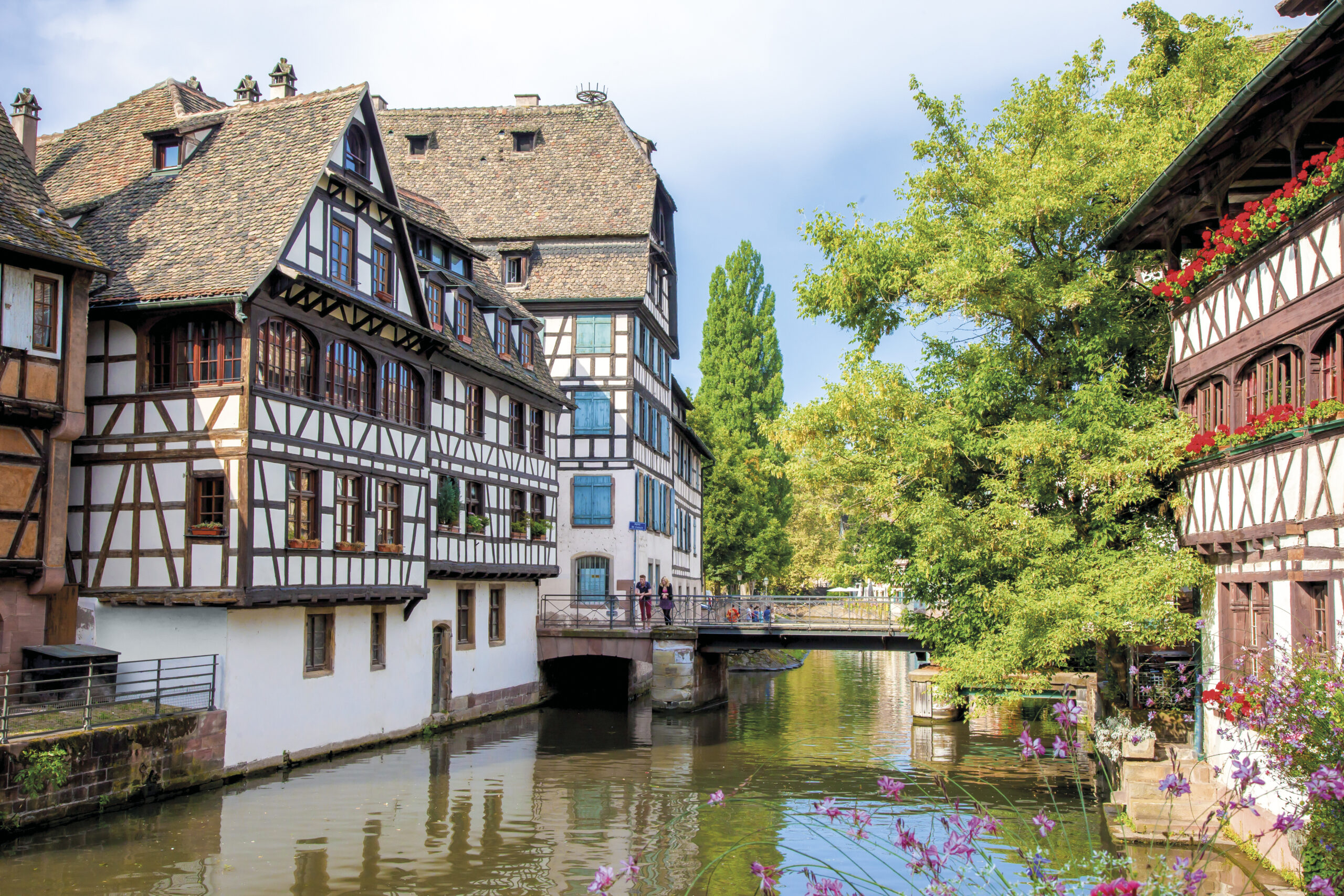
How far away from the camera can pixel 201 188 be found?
2223 centimetres

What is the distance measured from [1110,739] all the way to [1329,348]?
692 centimetres

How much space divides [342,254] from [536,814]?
10.7 metres

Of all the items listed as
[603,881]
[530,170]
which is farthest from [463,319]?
[603,881]

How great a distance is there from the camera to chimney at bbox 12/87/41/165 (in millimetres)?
22375

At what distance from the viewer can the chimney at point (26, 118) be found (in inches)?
881

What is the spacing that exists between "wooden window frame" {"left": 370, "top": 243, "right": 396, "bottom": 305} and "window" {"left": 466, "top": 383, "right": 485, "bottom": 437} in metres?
5.04

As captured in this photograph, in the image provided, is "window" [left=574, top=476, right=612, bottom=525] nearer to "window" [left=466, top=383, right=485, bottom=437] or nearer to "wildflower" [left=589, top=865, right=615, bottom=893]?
"window" [left=466, top=383, right=485, bottom=437]

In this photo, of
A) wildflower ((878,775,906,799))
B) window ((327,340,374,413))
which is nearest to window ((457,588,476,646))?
window ((327,340,374,413))

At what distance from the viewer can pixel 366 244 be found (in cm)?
2278

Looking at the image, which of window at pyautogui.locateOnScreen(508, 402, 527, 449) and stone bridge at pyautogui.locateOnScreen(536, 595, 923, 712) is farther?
stone bridge at pyautogui.locateOnScreen(536, 595, 923, 712)

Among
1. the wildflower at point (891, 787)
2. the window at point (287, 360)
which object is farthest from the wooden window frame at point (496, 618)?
the wildflower at point (891, 787)

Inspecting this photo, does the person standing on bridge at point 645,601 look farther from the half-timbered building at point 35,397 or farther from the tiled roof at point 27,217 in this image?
the tiled roof at point 27,217

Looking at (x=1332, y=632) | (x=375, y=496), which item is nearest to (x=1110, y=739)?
(x=1332, y=632)

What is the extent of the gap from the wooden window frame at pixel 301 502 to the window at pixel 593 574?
16.0 metres
